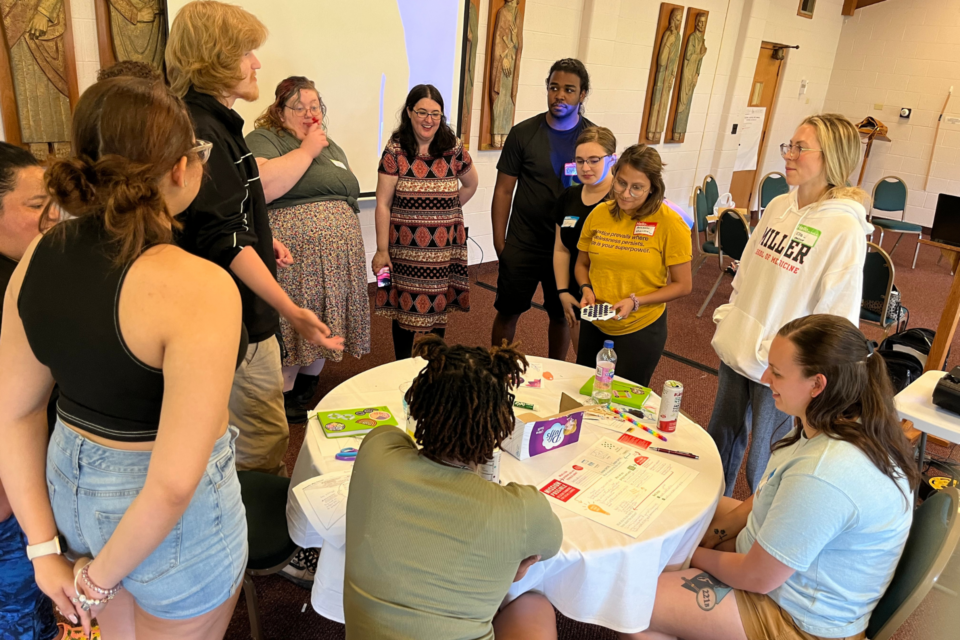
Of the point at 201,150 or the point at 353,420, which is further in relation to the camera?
the point at 353,420

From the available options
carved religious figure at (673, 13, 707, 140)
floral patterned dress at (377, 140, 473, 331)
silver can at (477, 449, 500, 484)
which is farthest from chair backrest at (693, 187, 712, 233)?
silver can at (477, 449, 500, 484)

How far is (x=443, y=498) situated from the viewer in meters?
1.03

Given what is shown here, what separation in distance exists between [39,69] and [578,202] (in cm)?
237

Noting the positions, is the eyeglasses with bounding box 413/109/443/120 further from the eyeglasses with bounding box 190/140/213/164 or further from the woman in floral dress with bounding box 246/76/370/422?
the eyeglasses with bounding box 190/140/213/164

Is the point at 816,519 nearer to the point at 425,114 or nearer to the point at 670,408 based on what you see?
the point at 670,408

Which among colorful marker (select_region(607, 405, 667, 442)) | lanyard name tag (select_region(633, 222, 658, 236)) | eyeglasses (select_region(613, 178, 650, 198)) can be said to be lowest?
colorful marker (select_region(607, 405, 667, 442))

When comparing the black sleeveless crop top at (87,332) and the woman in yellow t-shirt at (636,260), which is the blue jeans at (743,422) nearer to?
the woman in yellow t-shirt at (636,260)

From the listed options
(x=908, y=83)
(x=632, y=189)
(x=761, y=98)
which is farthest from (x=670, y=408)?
(x=908, y=83)

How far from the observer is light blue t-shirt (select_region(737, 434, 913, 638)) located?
1272mm

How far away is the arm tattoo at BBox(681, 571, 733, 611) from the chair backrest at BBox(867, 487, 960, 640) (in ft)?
1.03

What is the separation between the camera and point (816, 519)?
4.18 ft

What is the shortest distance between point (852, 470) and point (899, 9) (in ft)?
29.8

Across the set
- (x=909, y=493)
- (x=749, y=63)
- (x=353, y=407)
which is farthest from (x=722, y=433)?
(x=749, y=63)

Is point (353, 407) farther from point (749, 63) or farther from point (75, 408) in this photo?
point (749, 63)
